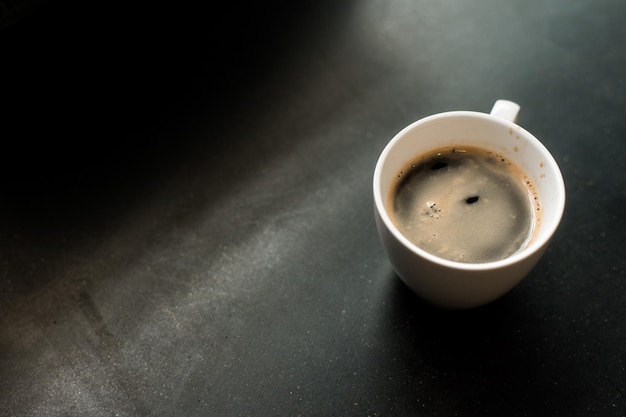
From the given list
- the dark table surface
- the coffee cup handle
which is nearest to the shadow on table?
the dark table surface

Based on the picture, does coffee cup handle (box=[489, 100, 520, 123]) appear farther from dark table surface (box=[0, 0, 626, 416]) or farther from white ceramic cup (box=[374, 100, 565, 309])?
dark table surface (box=[0, 0, 626, 416])

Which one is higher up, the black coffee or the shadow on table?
the black coffee

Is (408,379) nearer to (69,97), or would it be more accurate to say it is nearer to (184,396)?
(184,396)

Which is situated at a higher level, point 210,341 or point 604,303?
point 210,341

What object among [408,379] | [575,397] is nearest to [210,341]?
[408,379]

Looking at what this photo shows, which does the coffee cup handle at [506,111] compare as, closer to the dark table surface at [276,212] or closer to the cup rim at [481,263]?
the cup rim at [481,263]

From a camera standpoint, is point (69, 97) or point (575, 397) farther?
point (69, 97)

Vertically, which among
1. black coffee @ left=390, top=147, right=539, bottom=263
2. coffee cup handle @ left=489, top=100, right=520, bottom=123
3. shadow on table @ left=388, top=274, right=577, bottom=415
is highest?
coffee cup handle @ left=489, top=100, right=520, bottom=123

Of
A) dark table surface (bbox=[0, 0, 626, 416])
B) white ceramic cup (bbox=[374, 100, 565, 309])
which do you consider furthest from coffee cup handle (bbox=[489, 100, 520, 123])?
dark table surface (bbox=[0, 0, 626, 416])
